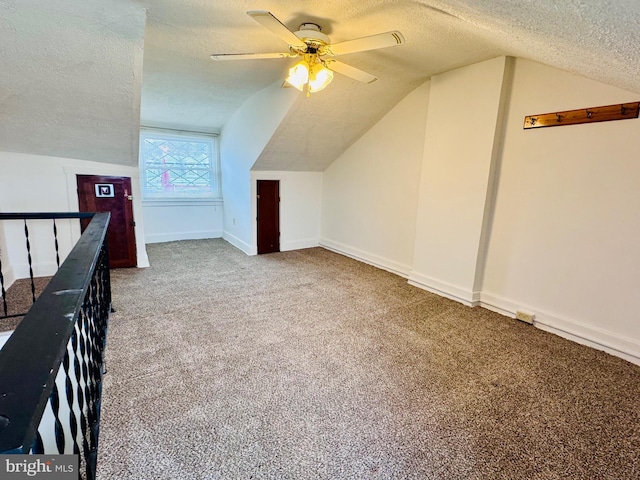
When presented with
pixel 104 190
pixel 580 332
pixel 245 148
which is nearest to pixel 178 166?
pixel 245 148

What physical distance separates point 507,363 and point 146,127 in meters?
6.22

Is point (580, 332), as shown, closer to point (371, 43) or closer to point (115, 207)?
point (371, 43)

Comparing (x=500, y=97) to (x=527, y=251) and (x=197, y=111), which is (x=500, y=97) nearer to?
(x=527, y=251)

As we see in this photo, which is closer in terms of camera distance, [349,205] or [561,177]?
[561,177]

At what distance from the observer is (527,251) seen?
2.94 metres

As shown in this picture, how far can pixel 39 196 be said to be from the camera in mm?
3686

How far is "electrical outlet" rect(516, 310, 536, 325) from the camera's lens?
2912 mm

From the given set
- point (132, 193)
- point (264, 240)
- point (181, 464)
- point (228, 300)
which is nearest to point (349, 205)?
point (264, 240)

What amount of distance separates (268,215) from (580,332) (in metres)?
4.17

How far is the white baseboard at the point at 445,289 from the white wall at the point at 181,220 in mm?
4147

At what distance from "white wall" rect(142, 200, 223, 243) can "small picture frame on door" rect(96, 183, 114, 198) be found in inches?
64.5

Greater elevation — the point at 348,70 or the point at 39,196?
the point at 348,70


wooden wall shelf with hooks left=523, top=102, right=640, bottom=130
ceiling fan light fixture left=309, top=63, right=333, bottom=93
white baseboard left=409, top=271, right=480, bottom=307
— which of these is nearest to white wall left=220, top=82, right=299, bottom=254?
ceiling fan light fixture left=309, top=63, right=333, bottom=93

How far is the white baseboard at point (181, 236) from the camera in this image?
5.80 metres
